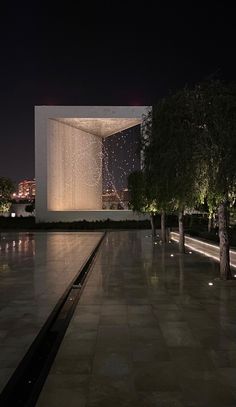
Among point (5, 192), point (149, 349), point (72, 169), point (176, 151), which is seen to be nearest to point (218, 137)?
point (176, 151)

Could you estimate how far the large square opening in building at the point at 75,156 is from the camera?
43688mm

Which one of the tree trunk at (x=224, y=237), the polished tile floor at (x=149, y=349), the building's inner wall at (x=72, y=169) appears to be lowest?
the polished tile floor at (x=149, y=349)

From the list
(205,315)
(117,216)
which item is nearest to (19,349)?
(205,315)

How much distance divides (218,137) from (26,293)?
5.03 metres

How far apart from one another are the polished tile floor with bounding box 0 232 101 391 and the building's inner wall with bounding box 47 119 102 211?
26639mm

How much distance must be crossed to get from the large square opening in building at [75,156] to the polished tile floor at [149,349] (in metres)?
33.8

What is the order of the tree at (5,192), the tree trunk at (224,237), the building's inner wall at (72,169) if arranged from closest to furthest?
the tree trunk at (224,237)
the building's inner wall at (72,169)
the tree at (5,192)

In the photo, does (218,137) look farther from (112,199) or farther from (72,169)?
(112,199)

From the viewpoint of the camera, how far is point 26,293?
31.7 ft

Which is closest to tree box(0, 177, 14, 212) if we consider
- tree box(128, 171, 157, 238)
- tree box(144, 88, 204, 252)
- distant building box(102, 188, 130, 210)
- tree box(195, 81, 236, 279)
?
distant building box(102, 188, 130, 210)

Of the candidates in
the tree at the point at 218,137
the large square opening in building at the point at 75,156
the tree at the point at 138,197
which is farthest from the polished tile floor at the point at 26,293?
the large square opening in building at the point at 75,156

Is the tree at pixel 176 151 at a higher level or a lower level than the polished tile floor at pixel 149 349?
higher

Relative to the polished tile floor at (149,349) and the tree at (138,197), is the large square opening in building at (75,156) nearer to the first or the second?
the tree at (138,197)

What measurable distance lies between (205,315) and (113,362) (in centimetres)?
271
